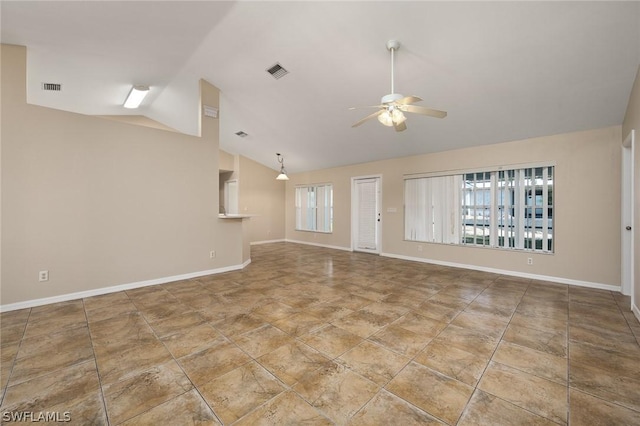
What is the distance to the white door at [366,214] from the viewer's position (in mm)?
7312

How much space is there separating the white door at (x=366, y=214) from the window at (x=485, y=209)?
3.19 feet

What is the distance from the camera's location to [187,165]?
15.6 ft

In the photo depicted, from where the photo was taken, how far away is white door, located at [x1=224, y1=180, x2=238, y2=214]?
29.5 feet

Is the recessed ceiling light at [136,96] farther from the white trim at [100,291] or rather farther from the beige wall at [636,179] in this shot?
the beige wall at [636,179]

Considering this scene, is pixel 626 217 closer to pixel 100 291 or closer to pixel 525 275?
pixel 525 275

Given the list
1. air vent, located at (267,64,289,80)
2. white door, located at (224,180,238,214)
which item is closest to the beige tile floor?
air vent, located at (267,64,289,80)

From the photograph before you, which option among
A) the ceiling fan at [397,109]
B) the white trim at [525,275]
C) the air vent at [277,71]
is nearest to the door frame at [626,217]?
the white trim at [525,275]

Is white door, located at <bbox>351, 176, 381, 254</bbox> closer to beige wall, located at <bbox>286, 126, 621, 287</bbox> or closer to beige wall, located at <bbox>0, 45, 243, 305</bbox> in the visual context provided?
beige wall, located at <bbox>286, 126, 621, 287</bbox>

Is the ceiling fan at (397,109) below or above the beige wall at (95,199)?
above

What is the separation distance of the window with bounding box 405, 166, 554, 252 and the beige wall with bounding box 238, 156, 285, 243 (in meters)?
5.02

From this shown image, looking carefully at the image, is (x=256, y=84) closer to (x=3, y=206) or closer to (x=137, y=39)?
Result: (x=137, y=39)

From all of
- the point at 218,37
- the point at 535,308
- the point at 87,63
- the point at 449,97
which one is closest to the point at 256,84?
the point at 218,37

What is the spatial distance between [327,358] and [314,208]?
277 inches

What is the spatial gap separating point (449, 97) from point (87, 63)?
5552mm
